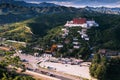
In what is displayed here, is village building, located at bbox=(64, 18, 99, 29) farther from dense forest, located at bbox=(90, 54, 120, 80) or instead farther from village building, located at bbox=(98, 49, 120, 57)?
dense forest, located at bbox=(90, 54, 120, 80)

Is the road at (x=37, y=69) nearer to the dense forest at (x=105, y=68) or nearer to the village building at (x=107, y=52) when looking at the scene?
the dense forest at (x=105, y=68)

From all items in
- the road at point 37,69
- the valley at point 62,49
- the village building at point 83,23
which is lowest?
the road at point 37,69

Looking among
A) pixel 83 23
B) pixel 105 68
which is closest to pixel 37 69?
pixel 105 68

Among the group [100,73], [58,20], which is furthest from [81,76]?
[58,20]

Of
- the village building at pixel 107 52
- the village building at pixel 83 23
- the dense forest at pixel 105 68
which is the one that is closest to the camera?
the dense forest at pixel 105 68

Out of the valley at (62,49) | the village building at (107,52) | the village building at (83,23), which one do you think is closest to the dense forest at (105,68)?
the valley at (62,49)

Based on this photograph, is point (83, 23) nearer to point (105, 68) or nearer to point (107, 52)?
point (107, 52)

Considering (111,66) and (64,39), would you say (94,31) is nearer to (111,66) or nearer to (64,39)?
(64,39)

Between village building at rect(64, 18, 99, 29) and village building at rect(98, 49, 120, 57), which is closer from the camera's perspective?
village building at rect(98, 49, 120, 57)

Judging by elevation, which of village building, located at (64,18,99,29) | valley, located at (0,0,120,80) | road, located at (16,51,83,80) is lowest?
road, located at (16,51,83,80)

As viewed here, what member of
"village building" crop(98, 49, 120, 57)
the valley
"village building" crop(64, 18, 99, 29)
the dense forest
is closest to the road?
the valley

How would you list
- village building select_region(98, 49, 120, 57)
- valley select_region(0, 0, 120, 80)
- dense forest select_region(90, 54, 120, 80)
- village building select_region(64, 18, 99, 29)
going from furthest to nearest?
village building select_region(64, 18, 99, 29) < village building select_region(98, 49, 120, 57) < valley select_region(0, 0, 120, 80) < dense forest select_region(90, 54, 120, 80)
